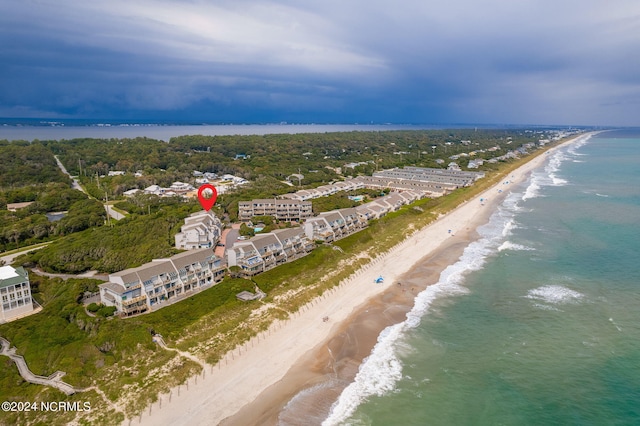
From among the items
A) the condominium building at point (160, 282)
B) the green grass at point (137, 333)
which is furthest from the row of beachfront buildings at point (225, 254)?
the green grass at point (137, 333)

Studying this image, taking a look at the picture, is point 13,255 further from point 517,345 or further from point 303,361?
point 517,345

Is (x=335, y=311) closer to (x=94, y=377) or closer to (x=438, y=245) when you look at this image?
(x=94, y=377)

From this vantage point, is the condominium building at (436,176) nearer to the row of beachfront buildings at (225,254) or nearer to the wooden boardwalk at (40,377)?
the row of beachfront buildings at (225,254)

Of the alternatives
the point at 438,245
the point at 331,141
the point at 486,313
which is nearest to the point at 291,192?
the point at 438,245

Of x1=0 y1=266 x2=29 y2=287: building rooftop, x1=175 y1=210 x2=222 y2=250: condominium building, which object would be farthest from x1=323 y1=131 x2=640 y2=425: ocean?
x1=0 y1=266 x2=29 y2=287: building rooftop

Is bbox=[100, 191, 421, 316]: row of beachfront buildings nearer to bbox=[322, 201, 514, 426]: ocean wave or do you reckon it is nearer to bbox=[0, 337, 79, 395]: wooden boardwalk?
bbox=[0, 337, 79, 395]: wooden boardwalk

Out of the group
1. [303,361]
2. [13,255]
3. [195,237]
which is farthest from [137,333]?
[13,255]
